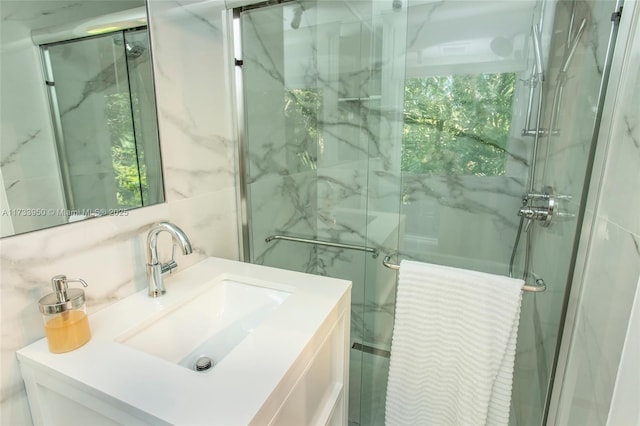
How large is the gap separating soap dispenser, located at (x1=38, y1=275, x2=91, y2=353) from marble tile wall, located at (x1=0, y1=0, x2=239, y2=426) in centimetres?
9

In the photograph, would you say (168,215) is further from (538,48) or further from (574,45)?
(538,48)

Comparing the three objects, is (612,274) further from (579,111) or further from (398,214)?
(398,214)

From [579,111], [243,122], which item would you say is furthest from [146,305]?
[579,111]

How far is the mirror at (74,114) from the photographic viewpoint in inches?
29.0

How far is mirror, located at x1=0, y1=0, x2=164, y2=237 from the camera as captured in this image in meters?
0.74

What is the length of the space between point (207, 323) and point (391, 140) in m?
1.32

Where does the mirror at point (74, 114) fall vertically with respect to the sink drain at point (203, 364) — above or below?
above

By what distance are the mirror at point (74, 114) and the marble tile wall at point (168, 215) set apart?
0.14 ft

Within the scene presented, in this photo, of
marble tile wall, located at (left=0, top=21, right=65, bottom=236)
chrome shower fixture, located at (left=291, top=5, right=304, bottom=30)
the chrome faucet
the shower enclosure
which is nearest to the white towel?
the shower enclosure

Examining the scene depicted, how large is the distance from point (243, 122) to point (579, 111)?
1251 mm

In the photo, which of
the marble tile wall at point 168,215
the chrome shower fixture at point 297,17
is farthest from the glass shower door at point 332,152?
the marble tile wall at point 168,215

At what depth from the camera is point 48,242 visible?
78 centimetres

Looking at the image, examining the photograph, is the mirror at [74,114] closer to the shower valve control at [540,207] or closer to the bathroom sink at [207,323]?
the bathroom sink at [207,323]

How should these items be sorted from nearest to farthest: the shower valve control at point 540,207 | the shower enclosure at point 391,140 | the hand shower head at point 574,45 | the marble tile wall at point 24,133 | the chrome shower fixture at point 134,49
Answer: the marble tile wall at point 24,133 < the chrome shower fixture at point 134,49 < the hand shower head at point 574,45 < the shower valve control at point 540,207 < the shower enclosure at point 391,140
